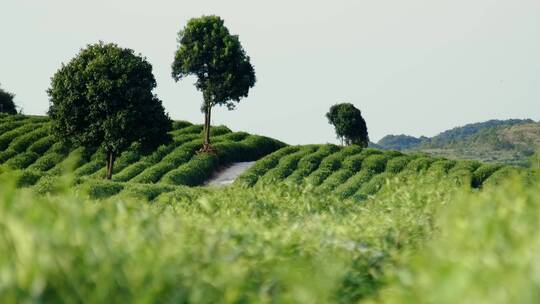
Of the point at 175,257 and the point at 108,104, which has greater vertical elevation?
the point at 108,104

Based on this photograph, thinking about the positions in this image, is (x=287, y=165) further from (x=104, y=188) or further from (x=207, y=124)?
(x=104, y=188)

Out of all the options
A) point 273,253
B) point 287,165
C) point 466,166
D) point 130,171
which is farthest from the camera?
point 287,165

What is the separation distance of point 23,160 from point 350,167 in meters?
22.3

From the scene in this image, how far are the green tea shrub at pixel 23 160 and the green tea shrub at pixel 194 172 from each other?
11.3 metres

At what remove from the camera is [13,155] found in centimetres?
5391

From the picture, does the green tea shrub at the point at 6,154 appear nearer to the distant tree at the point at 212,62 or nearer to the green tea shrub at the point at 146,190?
the distant tree at the point at 212,62

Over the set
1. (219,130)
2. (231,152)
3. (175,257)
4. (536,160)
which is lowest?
(231,152)

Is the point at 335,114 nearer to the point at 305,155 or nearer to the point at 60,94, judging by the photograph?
the point at 305,155

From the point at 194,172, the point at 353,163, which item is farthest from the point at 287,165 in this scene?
the point at 194,172

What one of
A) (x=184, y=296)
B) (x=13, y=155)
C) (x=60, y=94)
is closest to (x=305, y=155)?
(x=60, y=94)

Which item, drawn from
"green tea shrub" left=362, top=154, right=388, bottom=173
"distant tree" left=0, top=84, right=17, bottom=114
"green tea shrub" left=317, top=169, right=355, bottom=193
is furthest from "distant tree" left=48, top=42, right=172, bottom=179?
"distant tree" left=0, top=84, right=17, bottom=114

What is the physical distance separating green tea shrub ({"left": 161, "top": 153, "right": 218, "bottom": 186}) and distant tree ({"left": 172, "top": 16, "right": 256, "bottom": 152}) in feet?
11.1

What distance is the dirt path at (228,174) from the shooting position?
4874 cm

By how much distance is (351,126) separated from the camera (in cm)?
9288
